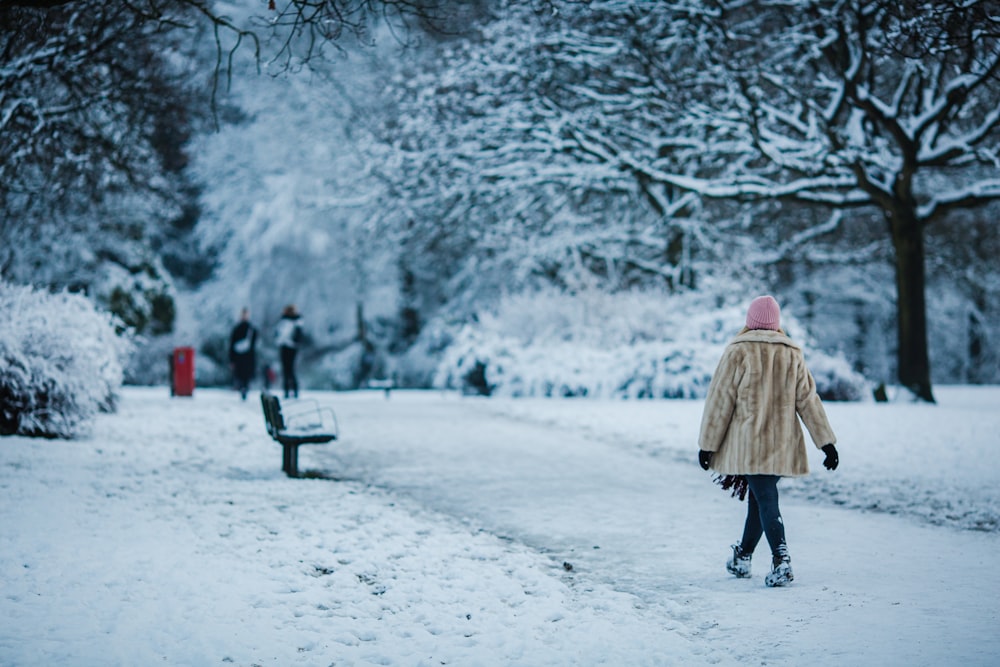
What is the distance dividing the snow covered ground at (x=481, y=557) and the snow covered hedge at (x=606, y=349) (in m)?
5.12

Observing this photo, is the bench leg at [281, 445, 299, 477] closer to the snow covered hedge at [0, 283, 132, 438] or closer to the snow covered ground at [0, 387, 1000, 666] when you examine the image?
the snow covered ground at [0, 387, 1000, 666]

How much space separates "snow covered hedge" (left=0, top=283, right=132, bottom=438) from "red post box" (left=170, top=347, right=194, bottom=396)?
7621mm

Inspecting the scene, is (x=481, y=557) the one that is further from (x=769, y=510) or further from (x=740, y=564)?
(x=769, y=510)

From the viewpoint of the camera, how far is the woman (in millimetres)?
5973

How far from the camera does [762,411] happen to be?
603 centimetres

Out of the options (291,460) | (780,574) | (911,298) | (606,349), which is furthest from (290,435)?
(911,298)

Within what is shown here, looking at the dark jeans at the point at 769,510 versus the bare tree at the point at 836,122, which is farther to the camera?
the bare tree at the point at 836,122

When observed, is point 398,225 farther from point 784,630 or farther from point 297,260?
point 784,630

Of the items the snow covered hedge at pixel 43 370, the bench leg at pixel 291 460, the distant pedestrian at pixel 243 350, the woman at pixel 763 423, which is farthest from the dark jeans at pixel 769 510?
the distant pedestrian at pixel 243 350

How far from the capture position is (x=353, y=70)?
3303 cm

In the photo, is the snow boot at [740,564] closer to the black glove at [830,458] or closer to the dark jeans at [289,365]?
the black glove at [830,458]

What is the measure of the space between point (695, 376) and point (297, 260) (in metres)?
18.6

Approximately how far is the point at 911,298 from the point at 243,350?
12.9 m

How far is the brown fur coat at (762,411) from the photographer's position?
5.98 meters
